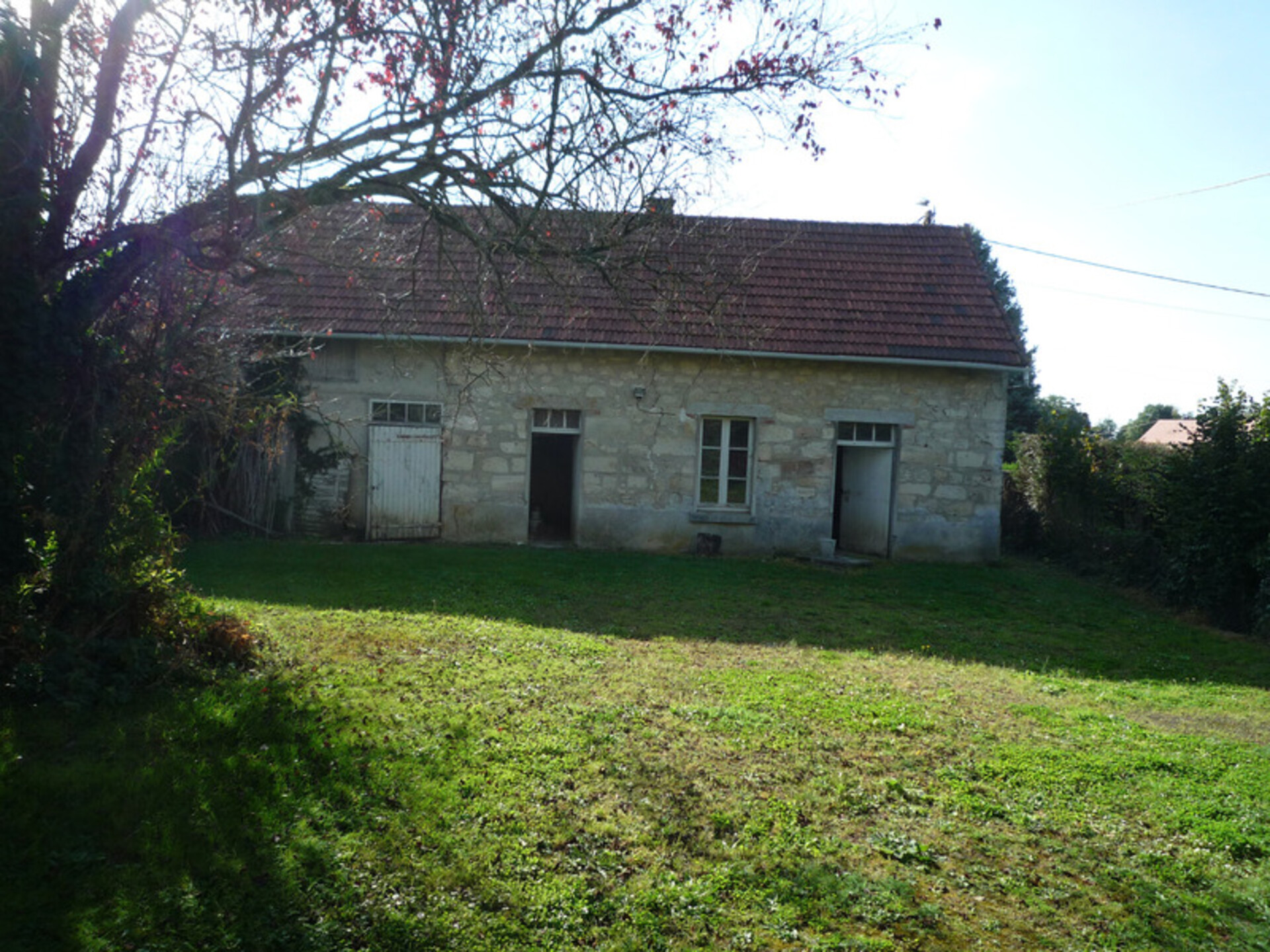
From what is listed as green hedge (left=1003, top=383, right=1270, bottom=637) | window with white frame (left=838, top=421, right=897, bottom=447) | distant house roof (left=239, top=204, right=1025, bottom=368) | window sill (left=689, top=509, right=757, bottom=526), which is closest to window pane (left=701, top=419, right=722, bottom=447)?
window sill (left=689, top=509, right=757, bottom=526)

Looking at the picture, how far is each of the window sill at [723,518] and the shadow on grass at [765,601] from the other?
0.70 meters

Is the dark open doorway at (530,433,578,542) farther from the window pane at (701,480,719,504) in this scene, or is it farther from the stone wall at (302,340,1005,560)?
the window pane at (701,480,719,504)

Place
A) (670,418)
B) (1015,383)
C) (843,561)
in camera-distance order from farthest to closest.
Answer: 1. (1015,383)
2. (670,418)
3. (843,561)

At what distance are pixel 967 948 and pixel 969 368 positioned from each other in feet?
38.6

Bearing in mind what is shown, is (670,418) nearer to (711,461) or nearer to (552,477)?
(711,461)

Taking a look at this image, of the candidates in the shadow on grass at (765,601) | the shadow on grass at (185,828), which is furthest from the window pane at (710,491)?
the shadow on grass at (185,828)

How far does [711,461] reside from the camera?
14.1m

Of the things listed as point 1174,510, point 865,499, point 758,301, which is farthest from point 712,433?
point 1174,510

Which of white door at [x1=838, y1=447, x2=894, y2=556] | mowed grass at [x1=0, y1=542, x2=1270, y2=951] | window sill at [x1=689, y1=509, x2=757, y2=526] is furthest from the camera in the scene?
white door at [x1=838, y1=447, x2=894, y2=556]

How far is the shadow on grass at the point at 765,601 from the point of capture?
8.89 meters

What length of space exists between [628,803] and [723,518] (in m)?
9.41

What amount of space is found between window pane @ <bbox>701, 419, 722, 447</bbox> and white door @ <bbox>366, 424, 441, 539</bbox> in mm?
A: 4188

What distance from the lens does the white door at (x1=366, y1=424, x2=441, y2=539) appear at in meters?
13.5

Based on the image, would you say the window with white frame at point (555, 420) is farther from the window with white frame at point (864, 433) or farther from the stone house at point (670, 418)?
the window with white frame at point (864, 433)
